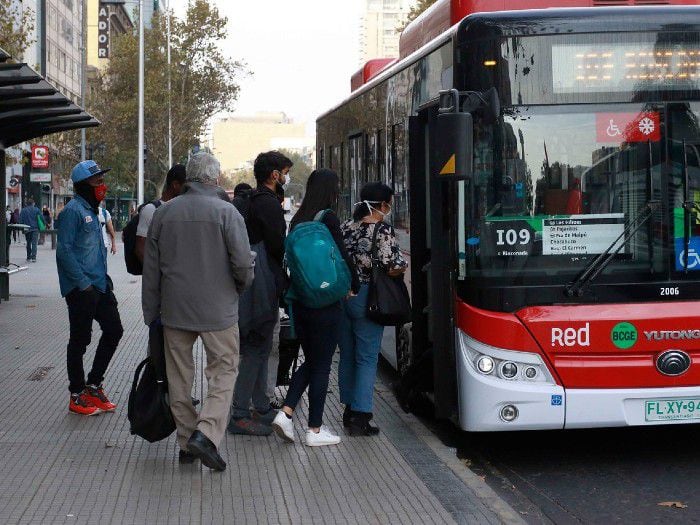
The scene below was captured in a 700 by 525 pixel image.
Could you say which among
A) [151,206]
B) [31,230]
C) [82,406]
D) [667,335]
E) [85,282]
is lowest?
[82,406]

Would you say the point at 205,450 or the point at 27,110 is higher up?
the point at 27,110

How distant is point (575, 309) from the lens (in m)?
7.29

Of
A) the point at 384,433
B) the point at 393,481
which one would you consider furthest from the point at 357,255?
the point at 393,481

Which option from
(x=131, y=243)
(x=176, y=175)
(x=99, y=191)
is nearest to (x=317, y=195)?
(x=176, y=175)

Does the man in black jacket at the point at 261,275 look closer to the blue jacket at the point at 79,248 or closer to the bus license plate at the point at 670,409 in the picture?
the blue jacket at the point at 79,248

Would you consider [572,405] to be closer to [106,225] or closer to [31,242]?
[106,225]

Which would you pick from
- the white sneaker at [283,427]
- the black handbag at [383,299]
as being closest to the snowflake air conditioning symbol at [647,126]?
the black handbag at [383,299]

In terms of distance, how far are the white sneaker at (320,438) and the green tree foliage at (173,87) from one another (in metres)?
55.3

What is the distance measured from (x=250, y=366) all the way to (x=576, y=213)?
242 cm

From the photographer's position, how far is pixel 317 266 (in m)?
7.55

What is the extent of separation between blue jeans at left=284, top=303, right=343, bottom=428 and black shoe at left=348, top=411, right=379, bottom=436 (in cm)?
41

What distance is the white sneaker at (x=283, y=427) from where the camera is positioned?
7773 millimetres

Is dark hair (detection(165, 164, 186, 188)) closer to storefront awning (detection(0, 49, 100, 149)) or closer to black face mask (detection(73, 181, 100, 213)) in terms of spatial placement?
black face mask (detection(73, 181, 100, 213))

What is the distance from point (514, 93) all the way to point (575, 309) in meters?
1.38
